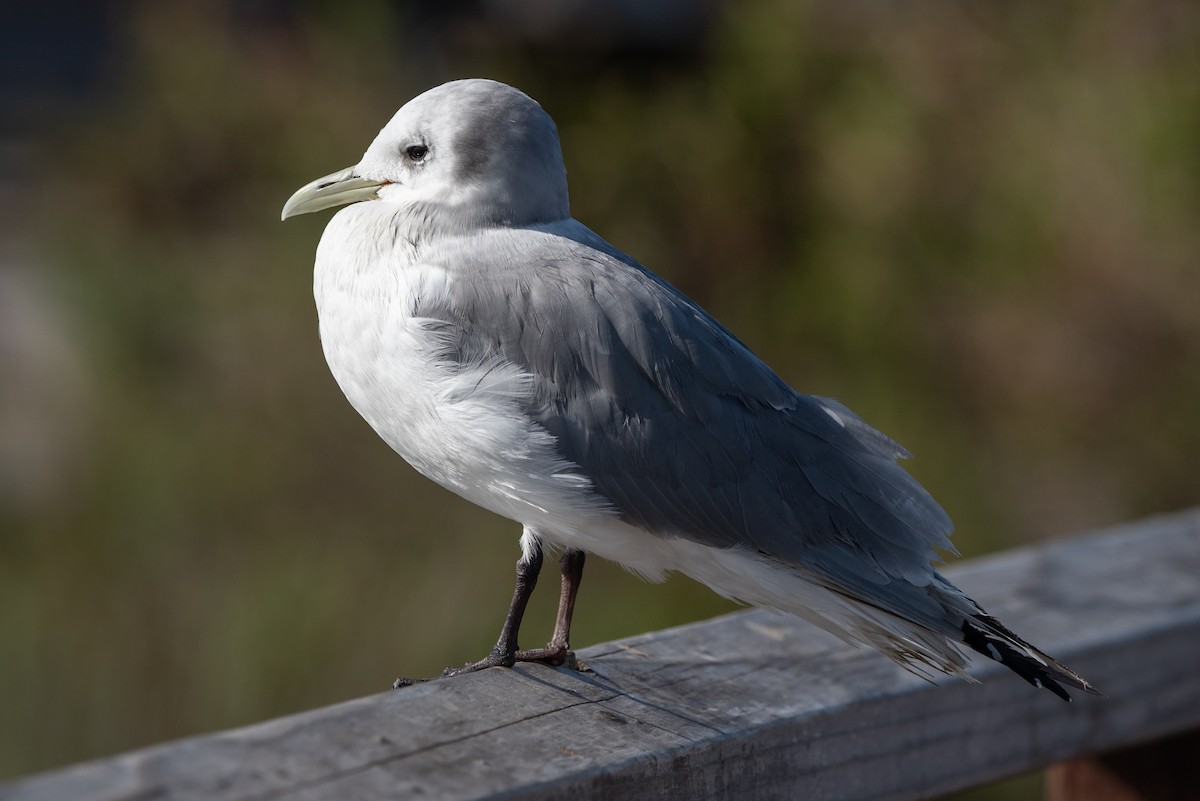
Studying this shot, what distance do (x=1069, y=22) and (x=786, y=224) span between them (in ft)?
4.33

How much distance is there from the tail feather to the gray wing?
0.50 feet

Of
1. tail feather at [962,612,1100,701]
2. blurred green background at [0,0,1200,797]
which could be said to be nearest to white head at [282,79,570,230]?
tail feather at [962,612,1100,701]

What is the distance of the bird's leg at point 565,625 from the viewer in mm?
1786

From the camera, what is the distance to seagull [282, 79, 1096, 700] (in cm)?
181

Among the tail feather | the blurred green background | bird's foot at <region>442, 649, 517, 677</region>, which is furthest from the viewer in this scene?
the blurred green background

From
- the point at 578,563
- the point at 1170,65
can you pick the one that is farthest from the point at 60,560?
the point at 1170,65

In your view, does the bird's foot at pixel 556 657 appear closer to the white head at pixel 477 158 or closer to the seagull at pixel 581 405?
the seagull at pixel 581 405

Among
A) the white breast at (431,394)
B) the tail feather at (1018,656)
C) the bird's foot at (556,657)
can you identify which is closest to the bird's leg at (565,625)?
the bird's foot at (556,657)

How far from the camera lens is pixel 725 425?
74.5 inches

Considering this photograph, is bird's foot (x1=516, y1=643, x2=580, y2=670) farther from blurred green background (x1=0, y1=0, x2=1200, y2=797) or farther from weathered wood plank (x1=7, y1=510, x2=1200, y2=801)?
blurred green background (x1=0, y1=0, x2=1200, y2=797)

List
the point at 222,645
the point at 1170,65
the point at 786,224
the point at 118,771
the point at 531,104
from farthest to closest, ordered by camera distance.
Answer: the point at 786,224 < the point at 1170,65 < the point at 222,645 < the point at 531,104 < the point at 118,771

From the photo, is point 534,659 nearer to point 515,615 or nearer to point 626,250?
point 515,615

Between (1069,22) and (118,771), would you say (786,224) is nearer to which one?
(1069,22)

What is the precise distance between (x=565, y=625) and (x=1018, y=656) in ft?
2.12
